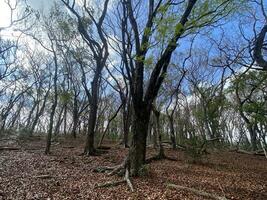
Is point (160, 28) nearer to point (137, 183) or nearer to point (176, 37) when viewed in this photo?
point (176, 37)

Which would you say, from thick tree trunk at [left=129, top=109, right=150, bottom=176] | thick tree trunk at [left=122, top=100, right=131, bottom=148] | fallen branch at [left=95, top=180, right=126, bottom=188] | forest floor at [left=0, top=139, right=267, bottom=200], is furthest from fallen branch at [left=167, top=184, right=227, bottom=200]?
thick tree trunk at [left=122, top=100, right=131, bottom=148]

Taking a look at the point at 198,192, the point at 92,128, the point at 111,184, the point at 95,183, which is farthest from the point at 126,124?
the point at 198,192

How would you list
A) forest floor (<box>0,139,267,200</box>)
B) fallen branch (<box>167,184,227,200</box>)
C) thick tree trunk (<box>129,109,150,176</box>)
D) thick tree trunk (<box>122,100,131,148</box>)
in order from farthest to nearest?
thick tree trunk (<box>122,100,131,148</box>) < thick tree trunk (<box>129,109,150,176</box>) < forest floor (<box>0,139,267,200</box>) < fallen branch (<box>167,184,227,200</box>)

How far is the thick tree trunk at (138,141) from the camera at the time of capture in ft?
31.7

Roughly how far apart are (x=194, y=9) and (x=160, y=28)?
4.78ft

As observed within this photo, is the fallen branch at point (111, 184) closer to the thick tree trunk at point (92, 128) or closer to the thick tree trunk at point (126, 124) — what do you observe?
the thick tree trunk at point (92, 128)

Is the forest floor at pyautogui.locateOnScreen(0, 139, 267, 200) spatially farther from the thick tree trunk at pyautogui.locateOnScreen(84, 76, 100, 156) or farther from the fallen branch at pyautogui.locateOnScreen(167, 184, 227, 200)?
the thick tree trunk at pyautogui.locateOnScreen(84, 76, 100, 156)

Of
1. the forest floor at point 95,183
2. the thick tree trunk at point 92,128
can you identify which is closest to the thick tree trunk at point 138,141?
the forest floor at point 95,183

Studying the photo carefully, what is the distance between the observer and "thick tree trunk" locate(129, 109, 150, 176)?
9.66 m

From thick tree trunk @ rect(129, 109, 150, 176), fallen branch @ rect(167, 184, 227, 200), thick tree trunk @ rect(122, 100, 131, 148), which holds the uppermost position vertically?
thick tree trunk @ rect(122, 100, 131, 148)

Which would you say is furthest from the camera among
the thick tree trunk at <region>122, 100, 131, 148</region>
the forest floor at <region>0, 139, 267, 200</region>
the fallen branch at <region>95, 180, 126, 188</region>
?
the thick tree trunk at <region>122, 100, 131, 148</region>

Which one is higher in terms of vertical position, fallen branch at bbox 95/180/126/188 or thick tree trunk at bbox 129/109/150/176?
thick tree trunk at bbox 129/109/150/176

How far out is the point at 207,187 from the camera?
8383mm

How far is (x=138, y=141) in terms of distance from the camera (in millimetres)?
9750
